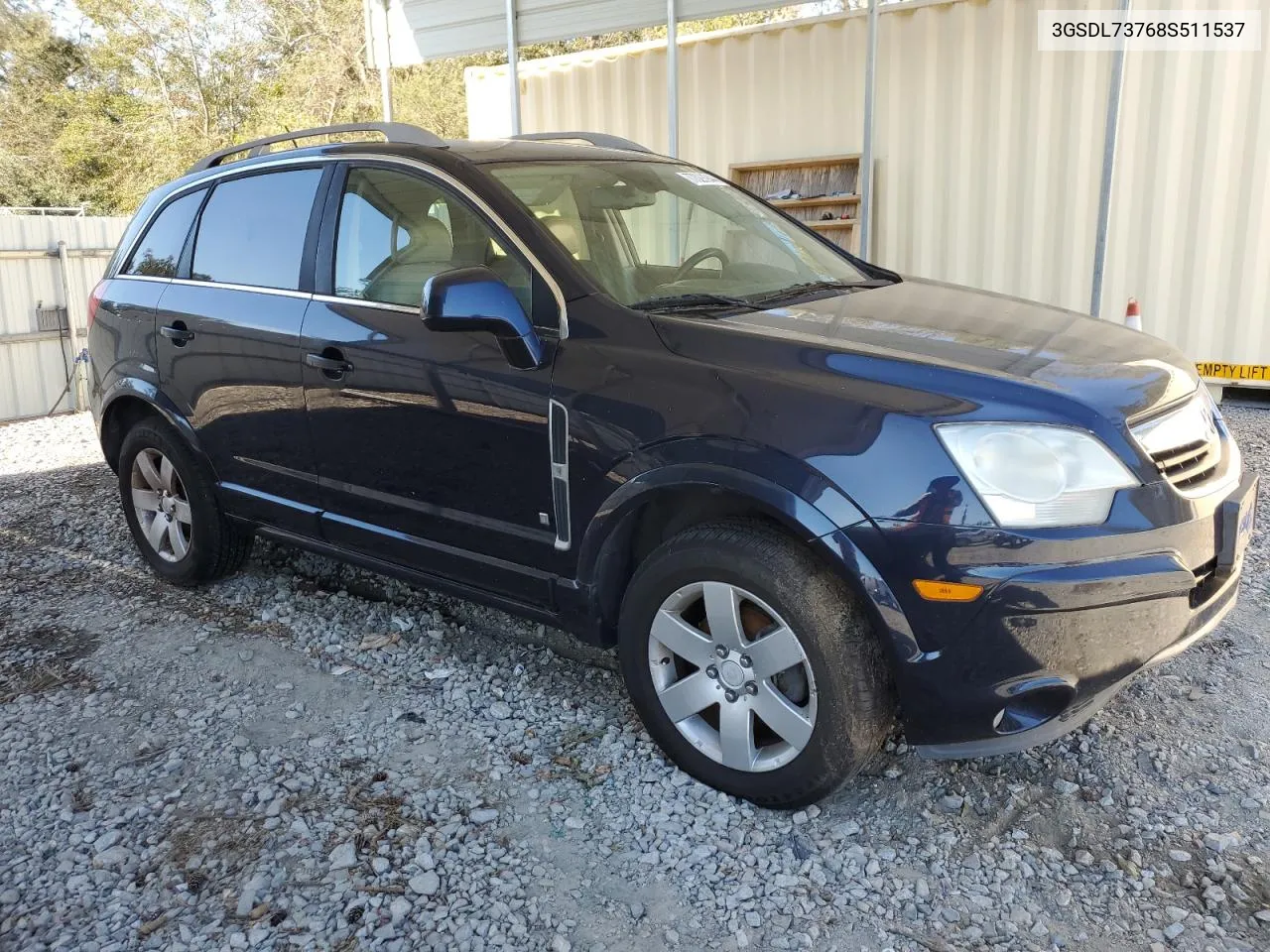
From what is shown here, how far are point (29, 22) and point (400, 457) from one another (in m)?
36.3

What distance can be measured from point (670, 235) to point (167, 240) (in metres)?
2.23

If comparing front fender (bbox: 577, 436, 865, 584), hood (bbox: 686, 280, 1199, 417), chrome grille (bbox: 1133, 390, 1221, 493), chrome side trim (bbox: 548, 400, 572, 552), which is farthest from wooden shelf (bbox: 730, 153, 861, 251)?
front fender (bbox: 577, 436, 865, 584)

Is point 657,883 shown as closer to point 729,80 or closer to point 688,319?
point 688,319

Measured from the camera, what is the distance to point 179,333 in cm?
418

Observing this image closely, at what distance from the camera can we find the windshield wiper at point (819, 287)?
331cm

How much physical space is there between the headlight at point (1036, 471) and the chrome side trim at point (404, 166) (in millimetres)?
1200

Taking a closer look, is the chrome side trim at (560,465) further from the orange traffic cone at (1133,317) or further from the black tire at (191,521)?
the orange traffic cone at (1133,317)

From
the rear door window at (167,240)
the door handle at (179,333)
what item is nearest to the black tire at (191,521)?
the door handle at (179,333)

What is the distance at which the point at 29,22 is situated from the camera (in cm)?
3203

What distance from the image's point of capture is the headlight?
2359 mm

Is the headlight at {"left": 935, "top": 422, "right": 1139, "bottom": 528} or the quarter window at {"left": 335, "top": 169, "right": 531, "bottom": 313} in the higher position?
the quarter window at {"left": 335, "top": 169, "right": 531, "bottom": 313}

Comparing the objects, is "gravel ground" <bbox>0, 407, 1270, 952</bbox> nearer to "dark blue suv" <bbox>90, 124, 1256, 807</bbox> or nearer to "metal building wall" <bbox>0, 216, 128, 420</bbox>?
"dark blue suv" <bbox>90, 124, 1256, 807</bbox>

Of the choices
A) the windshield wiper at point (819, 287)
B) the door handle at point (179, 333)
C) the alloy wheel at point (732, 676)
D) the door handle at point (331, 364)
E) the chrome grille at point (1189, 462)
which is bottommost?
the alloy wheel at point (732, 676)

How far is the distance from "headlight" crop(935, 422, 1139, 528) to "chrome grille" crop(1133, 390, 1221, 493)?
0.15 metres
